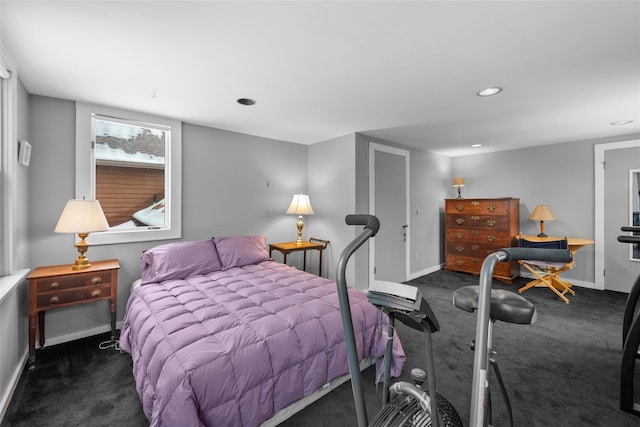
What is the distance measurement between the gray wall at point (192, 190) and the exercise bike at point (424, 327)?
9.61 feet

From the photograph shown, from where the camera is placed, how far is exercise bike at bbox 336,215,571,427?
969mm

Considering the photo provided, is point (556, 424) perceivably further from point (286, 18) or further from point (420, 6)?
point (286, 18)

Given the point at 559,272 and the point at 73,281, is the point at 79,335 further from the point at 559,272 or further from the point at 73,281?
the point at 559,272

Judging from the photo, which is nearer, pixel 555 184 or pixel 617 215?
pixel 617 215

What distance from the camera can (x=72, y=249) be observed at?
2828 millimetres

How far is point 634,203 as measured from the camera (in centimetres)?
401

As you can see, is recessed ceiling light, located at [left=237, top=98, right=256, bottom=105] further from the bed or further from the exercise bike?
the exercise bike

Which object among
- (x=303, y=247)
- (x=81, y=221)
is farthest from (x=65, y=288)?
(x=303, y=247)

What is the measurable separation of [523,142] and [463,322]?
332 centimetres

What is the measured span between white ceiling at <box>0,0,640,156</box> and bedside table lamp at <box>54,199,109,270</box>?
1.06 metres

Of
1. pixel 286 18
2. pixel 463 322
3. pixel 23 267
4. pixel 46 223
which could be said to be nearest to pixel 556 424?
pixel 463 322

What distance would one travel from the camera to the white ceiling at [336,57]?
1.54 meters

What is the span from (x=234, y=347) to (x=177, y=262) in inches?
64.7

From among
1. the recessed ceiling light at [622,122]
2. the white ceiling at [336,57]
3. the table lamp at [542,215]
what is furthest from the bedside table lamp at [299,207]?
the recessed ceiling light at [622,122]
